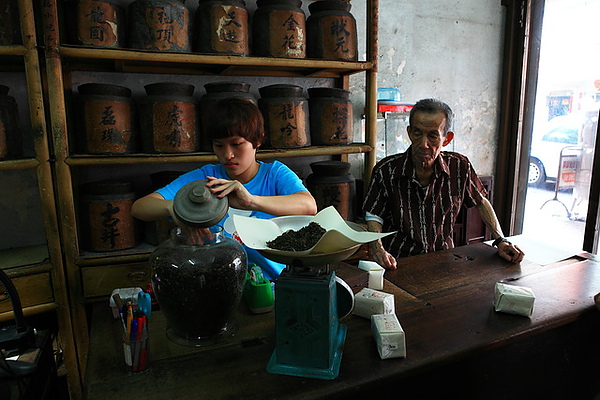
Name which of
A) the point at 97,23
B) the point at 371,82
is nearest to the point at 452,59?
the point at 371,82

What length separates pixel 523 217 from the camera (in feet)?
12.3

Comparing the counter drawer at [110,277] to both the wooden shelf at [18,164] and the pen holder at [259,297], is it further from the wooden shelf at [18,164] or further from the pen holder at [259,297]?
the pen holder at [259,297]

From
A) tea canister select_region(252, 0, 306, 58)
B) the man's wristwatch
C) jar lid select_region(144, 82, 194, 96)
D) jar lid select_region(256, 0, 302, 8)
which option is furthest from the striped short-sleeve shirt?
jar lid select_region(144, 82, 194, 96)

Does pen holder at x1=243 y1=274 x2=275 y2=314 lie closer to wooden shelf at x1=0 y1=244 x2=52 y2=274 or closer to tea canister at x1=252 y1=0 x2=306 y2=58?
wooden shelf at x1=0 y1=244 x2=52 y2=274

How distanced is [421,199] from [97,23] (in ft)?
6.26

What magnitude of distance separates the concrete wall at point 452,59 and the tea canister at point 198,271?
231 cm

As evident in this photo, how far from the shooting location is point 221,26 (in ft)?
7.06

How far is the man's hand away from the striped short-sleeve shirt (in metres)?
0.39

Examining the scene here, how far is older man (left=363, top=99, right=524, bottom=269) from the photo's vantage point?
7.03 ft

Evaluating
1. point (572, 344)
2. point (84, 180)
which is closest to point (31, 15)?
point (84, 180)

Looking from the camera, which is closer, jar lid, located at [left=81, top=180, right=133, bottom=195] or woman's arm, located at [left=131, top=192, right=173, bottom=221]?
woman's arm, located at [left=131, top=192, right=173, bottom=221]

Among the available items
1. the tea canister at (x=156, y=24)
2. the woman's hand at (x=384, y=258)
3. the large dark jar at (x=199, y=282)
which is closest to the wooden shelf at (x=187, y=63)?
the tea canister at (x=156, y=24)

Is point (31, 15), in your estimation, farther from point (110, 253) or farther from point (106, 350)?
point (106, 350)

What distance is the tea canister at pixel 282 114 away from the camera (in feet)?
7.82
